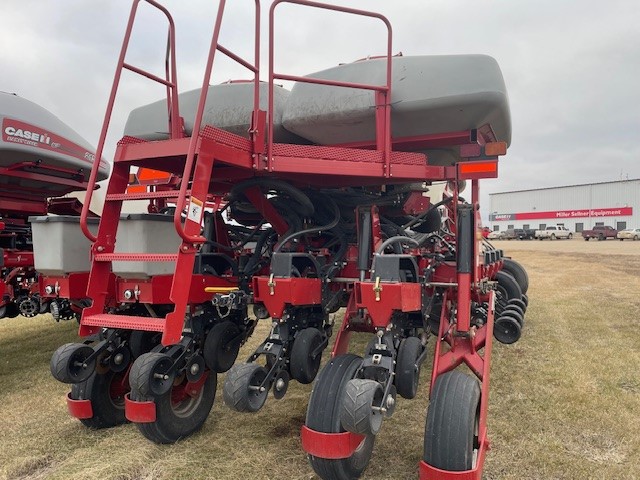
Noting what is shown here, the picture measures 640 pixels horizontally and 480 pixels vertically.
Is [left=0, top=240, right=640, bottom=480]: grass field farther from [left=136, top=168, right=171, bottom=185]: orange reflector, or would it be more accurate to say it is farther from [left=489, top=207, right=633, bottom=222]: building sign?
[left=489, top=207, right=633, bottom=222]: building sign

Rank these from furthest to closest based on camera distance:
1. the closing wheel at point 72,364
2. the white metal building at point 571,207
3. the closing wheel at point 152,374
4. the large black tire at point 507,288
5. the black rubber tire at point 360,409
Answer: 1. the white metal building at point 571,207
2. the large black tire at point 507,288
3. the closing wheel at point 72,364
4. the closing wheel at point 152,374
5. the black rubber tire at point 360,409

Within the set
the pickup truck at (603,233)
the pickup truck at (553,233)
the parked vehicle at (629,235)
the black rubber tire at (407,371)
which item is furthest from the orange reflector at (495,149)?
the pickup truck at (553,233)

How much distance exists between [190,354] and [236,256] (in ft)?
3.83

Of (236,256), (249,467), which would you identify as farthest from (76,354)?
(236,256)

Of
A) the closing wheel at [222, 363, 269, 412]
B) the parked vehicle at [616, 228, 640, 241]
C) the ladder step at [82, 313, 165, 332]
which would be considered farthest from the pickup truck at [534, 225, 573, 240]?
the ladder step at [82, 313, 165, 332]

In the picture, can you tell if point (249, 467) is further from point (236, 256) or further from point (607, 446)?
point (607, 446)

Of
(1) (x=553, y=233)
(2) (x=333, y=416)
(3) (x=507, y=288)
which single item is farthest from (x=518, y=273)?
(1) (x=553, y=233)

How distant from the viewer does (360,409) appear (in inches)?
89.9

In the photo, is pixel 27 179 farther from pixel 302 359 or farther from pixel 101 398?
pixel 302 359

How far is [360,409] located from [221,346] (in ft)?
4.83

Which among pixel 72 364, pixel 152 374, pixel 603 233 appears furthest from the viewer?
pixel 603 233

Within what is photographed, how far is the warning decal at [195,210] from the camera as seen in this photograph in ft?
8.41

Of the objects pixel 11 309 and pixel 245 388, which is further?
pixel 11 309

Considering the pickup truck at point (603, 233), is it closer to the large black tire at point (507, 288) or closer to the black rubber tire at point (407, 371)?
the large black tire at point (507, 288)
